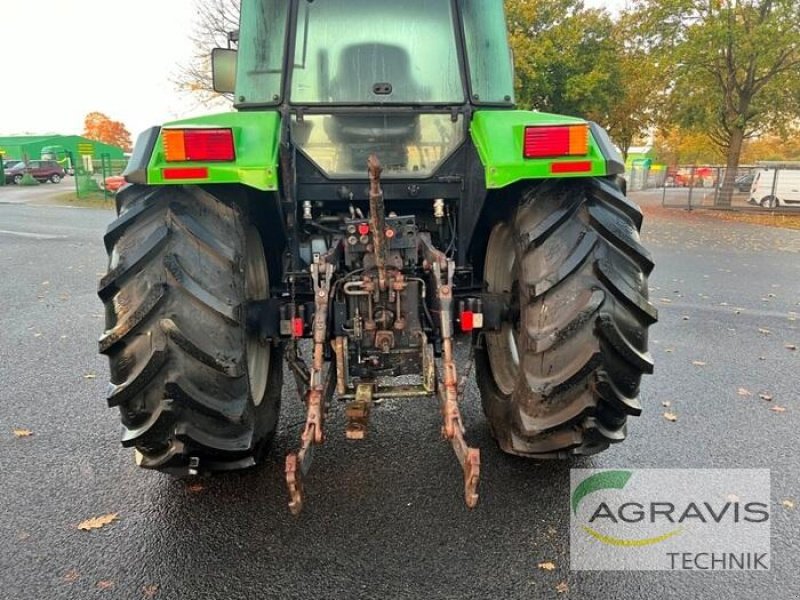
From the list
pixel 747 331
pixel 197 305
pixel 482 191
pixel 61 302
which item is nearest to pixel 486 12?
pixel 482 191

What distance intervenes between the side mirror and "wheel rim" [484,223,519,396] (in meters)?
1.87

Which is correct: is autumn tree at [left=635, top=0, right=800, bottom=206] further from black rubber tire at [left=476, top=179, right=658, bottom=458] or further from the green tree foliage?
black rubber tire at [left=476, top=179, right=658, bottom=458]

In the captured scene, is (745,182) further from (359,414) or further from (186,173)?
(186,173)

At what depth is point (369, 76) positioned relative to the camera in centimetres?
342

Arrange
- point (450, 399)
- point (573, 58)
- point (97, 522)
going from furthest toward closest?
point (573, 58), point (97, 522), point (450, 399)

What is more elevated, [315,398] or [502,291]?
[502,291]

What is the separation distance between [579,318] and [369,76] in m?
1.74

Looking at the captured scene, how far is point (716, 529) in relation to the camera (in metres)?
2.91

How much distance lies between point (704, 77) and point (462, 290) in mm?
20630

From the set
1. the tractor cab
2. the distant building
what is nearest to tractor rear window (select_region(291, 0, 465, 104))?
the tractor cab

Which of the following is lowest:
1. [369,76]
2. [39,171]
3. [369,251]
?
[39,171]

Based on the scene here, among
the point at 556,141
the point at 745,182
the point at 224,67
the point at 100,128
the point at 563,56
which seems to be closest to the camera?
the point at 556,141

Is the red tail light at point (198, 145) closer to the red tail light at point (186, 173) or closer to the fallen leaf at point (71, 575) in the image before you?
the red tail light at point (186, 173)

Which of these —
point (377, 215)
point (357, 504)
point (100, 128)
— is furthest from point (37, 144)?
point (377, 215)
